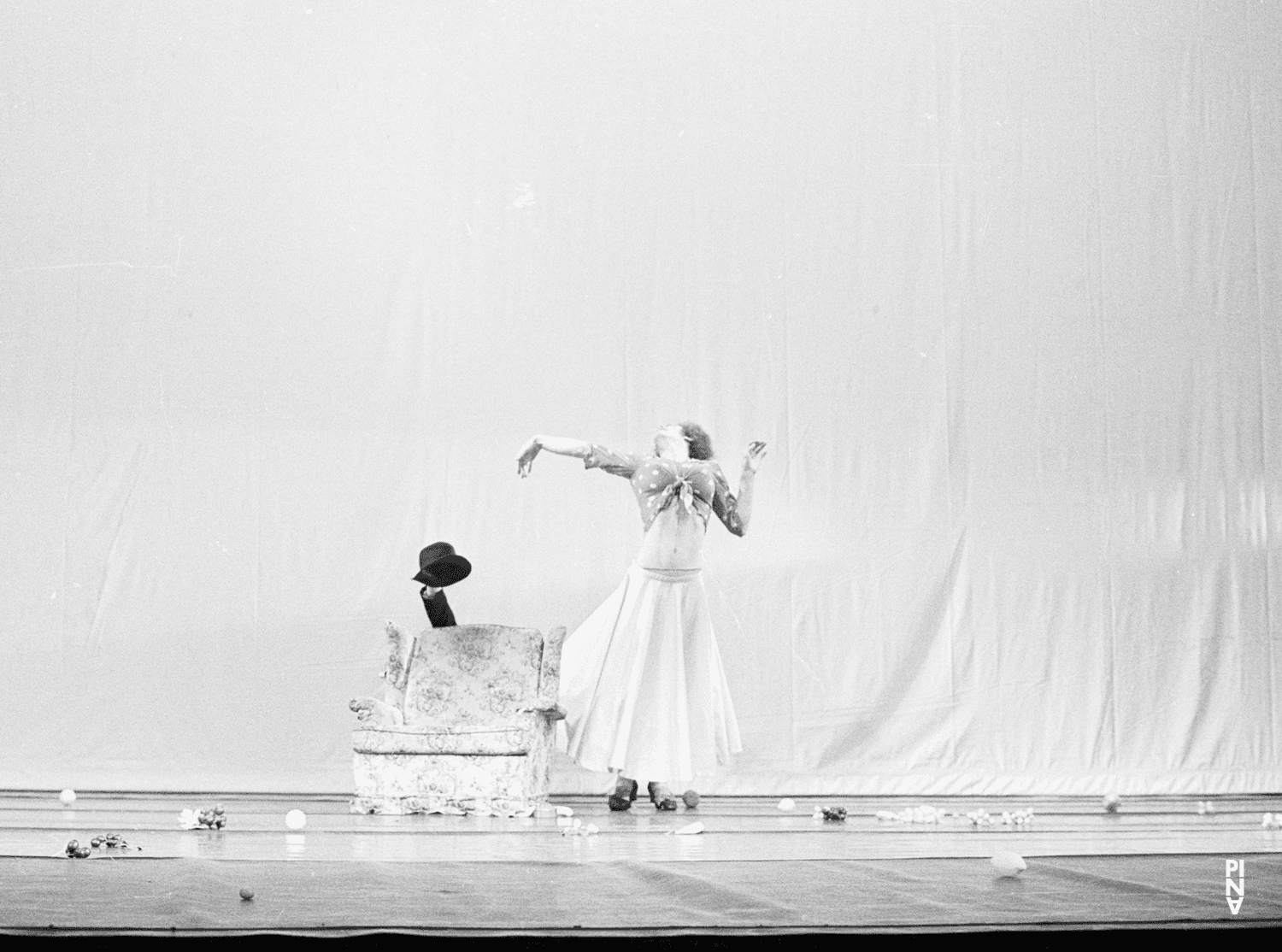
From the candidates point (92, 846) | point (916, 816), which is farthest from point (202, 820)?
point (916, 816)

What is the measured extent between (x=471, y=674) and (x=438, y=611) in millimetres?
292

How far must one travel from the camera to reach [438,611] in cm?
588

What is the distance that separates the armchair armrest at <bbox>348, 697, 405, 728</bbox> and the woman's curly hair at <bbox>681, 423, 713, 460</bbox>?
1469 mm

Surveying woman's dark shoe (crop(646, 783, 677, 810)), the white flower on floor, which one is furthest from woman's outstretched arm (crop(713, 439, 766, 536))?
the white flower on floor

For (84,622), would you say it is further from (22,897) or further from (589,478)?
(22,897)

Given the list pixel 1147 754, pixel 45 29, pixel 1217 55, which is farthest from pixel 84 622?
pixel 1217 55

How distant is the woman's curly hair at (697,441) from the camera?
5734mm

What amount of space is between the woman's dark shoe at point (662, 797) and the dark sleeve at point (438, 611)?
1.01 m

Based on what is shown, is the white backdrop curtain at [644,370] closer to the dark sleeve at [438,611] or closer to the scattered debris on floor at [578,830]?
the dark sleeve at [438,611]

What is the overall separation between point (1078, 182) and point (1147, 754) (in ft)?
8.81

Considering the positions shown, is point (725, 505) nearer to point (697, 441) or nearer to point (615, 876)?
point (697, 441)

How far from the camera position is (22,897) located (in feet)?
8.22

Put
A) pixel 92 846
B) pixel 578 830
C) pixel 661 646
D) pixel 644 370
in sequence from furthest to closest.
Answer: pixel 644 370 → pixel 661 646 → pixel 578 830 → pixel 92 846

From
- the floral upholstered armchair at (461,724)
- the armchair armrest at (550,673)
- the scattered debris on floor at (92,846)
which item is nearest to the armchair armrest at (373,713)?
the floral upholstered armchair at (461,724)
